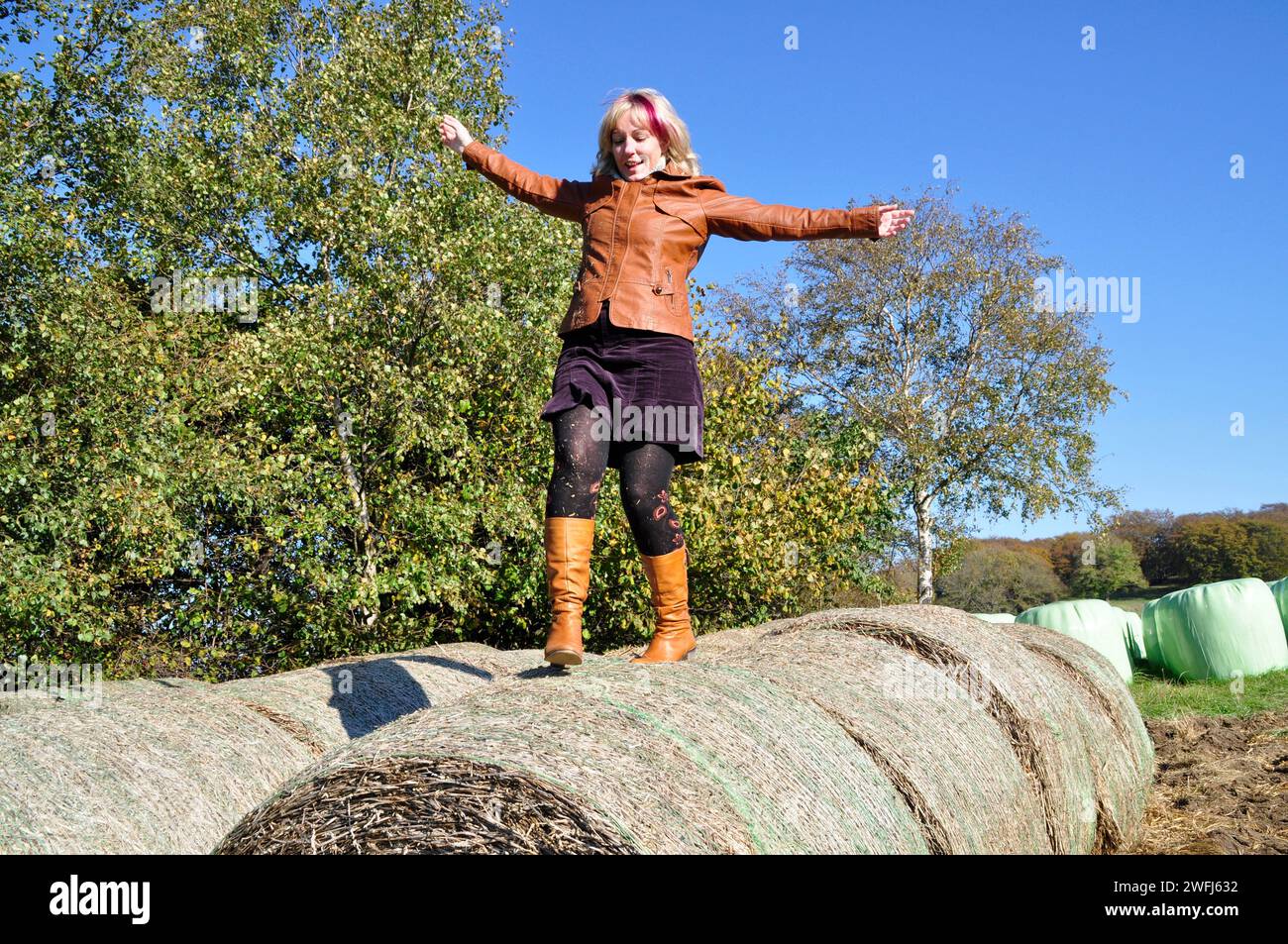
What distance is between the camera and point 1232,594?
519 inches

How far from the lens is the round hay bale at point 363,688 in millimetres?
6395

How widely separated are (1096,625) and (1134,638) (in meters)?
0.97

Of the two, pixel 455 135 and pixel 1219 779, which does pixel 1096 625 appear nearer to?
pixel 1219 779

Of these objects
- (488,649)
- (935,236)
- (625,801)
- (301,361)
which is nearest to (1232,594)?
(488,649)

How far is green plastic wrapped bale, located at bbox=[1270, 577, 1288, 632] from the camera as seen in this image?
13805 millimetres

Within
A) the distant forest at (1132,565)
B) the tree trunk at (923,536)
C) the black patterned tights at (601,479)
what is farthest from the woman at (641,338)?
the distant forest at (1132,565)

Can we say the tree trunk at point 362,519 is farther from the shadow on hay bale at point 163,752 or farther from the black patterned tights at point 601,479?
the black patterned tights at point 601,479

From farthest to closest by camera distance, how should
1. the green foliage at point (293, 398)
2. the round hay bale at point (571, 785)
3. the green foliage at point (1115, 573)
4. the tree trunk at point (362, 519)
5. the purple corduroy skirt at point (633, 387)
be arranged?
the green foliage at point (1115, 573) < the tree trunk at point (362, 519) < the green foliage at point (293, 398) < the purple corduroy skirt at point (633, 387) < the round hay bale at point (571, 785)

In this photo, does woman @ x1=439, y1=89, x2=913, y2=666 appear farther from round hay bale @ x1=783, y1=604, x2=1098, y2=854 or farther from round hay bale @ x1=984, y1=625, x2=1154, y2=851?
round hay bale @ x1=984, y1=625, x2=1154, y2=851

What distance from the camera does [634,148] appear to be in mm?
4289

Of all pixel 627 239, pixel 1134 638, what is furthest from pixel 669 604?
pixel 1134 638

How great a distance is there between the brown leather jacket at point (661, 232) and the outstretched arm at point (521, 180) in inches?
3.6
